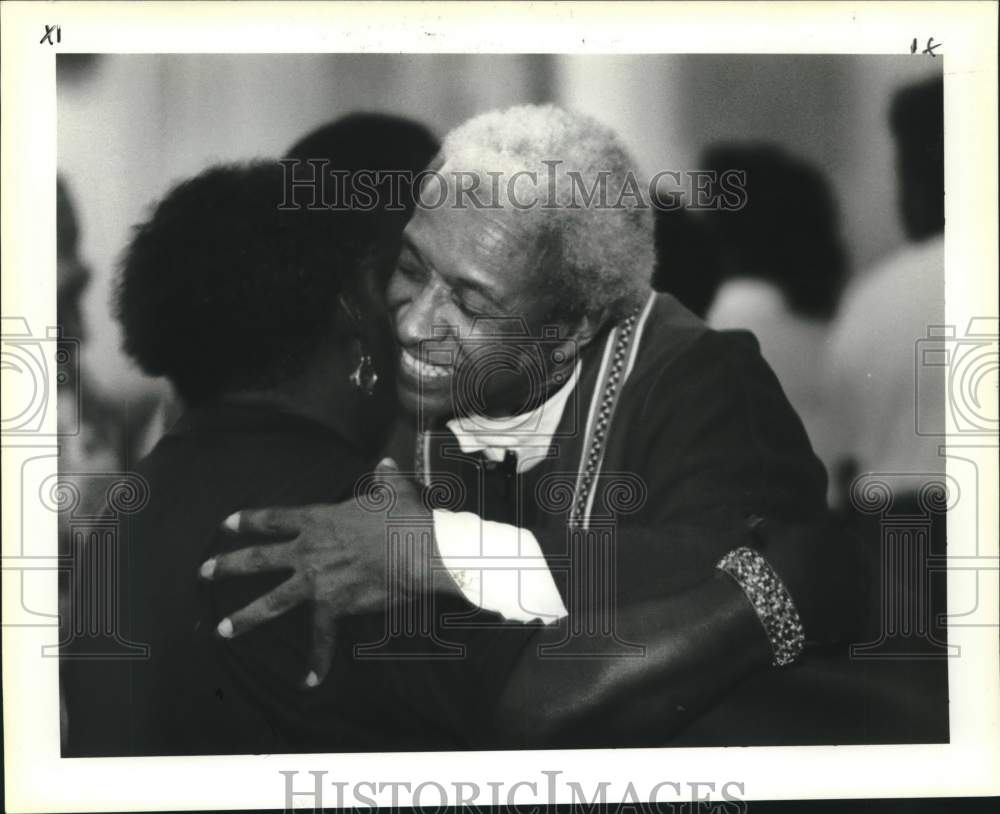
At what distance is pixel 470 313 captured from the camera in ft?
6.48

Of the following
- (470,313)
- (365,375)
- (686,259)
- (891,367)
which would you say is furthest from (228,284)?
(891,367)

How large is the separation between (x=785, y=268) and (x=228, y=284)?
1021mm

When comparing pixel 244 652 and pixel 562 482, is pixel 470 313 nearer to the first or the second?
pixel 562 482

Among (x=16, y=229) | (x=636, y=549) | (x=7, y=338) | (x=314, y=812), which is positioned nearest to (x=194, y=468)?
(x=7, y=338)

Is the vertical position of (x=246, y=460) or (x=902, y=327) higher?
(x=902, y=327)

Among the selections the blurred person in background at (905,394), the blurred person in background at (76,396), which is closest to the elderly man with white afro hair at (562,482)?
the blurred person in background at (905,394)

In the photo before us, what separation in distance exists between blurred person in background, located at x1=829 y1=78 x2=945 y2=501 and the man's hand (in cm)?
81

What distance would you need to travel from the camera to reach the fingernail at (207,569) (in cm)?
199

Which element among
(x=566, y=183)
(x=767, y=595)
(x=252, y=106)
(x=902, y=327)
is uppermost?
(x=252, y=106)

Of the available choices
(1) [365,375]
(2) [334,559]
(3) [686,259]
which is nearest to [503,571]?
(2) [334,559]

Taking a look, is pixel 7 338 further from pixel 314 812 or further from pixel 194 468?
pixel 314 812

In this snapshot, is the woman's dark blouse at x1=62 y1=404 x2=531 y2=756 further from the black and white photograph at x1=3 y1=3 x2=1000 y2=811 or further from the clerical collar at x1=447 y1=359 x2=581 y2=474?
the clerical collar at x1=447 y1=359 x2=581 y2=474

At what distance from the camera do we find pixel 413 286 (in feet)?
6.48

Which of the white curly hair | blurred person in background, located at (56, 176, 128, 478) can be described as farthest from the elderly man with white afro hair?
blurred person in background, located at (56, 176, 128, 478)
